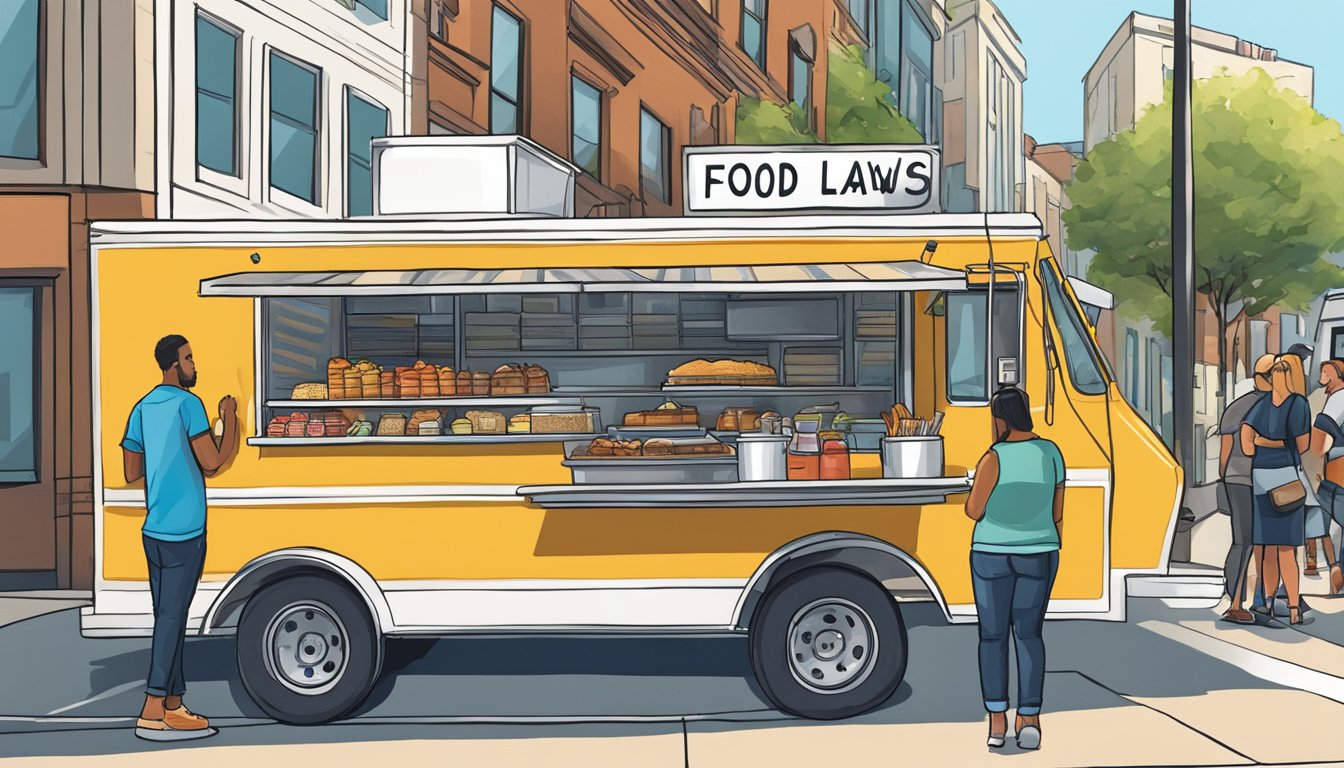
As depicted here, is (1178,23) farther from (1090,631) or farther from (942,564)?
(942,564)

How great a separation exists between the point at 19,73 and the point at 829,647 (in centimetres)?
1023

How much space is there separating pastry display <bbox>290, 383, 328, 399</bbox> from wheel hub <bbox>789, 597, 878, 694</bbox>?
3.04 meters

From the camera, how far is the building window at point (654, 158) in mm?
24250

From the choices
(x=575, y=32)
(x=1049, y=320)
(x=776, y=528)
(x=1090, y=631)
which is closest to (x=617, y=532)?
(x=776, y=528)

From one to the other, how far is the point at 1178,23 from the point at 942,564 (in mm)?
7725

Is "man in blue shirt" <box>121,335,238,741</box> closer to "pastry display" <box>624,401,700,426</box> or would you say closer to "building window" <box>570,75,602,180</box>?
"pastry display" <box>624,401,700,426</box>

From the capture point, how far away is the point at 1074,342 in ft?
22.1

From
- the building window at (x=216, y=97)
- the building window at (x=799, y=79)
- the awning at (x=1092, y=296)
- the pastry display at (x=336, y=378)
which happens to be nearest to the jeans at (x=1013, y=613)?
the awning at (x=1092, y=296)

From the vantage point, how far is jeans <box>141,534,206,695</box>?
614cm

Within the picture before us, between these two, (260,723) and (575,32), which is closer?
(260,723)

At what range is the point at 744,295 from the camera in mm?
7617

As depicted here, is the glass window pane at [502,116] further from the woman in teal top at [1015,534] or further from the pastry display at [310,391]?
A: the woman in teal top at [1015,534]

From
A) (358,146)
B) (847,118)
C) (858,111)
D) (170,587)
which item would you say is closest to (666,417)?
(170,587)

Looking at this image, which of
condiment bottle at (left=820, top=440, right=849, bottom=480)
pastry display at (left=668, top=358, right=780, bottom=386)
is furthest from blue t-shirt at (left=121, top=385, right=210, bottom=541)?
condiment bottle at (left=820, top=440, right=849, bottom=480)
